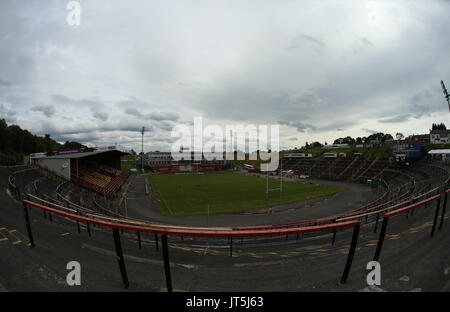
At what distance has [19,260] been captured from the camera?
4.65 meters

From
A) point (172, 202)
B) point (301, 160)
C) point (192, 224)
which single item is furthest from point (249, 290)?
point (301, 160)

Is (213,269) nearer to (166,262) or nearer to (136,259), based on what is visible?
(166,262)

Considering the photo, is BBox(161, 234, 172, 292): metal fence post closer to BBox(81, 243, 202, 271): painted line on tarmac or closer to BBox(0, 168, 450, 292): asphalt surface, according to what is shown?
BBox(0, 168, 450, 292): asphalt surface

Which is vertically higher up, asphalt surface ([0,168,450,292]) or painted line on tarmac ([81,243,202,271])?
asphalt surface ([0,168,450,292])

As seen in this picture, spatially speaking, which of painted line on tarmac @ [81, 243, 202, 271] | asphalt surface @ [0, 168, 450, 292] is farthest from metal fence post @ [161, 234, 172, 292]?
painted line on tarmac @ [81, 243, 202, 271]

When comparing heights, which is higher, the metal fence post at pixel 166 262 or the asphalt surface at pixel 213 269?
the metal fence post at pixel 166 262

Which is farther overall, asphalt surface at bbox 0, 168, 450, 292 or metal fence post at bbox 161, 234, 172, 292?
asphalt surface at bbox 0, 168, 450, 292

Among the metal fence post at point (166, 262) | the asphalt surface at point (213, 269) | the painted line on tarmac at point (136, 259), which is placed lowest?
the painted line on tarmac at point (136, 259)

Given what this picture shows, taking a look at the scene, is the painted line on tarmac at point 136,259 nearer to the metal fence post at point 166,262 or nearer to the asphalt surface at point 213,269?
the asphalt surface at point 213,269

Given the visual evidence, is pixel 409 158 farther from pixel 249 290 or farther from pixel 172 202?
pixel 249 290

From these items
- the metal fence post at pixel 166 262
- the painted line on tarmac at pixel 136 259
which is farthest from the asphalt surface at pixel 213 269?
the metal fence post at pixel 166 262

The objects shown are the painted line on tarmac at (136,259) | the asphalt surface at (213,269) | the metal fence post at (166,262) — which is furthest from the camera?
the painted line on tarmac at (136,259)

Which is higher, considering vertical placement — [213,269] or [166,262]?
[166,262]

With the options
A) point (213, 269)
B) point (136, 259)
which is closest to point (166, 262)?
point (213, 269)
